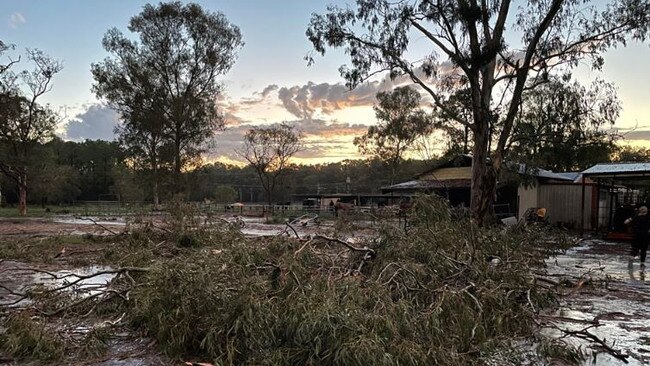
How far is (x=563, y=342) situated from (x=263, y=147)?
36972 millimetres

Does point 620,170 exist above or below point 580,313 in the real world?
above

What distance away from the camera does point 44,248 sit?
12789 mm

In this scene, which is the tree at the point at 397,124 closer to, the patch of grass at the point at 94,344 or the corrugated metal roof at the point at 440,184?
the corrugated metal roof at the point at 440,184

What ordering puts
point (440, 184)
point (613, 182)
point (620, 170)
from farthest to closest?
point (440, 184) → point (613, 182) → point (620, 170)

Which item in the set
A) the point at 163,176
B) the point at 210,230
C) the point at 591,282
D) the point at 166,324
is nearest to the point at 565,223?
the point at 591,282

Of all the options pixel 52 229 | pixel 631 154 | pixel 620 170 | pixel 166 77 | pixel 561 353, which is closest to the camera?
pixel 561 353

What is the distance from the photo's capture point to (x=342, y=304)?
4531 millimetres

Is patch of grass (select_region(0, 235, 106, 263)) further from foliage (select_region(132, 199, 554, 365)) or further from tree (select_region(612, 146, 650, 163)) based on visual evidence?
tree (select_region(612, 146, 650, 163))

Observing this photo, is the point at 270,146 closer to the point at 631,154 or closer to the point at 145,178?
the point at 145,178

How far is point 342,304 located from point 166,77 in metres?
35.9

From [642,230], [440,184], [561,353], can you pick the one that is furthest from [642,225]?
[440,184]

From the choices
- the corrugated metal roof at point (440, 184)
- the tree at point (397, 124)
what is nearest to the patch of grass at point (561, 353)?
the corrugated metal roof at point (440, 184)

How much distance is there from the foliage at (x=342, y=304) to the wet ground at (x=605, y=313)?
510 mm

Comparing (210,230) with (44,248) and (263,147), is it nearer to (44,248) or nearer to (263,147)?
(44,248)
